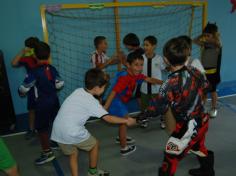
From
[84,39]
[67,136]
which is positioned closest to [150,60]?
[84,39]

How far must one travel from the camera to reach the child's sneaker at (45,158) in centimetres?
295

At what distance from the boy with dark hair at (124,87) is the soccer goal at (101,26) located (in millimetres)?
1182

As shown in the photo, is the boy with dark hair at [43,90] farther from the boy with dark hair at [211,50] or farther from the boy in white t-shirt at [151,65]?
the boy with dark hair at [211,50]

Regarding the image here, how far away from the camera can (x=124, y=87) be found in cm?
283

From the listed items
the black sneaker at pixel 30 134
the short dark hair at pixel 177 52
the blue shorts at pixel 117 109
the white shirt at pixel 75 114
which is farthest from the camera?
Result: the black sneaker at pixel 30 134

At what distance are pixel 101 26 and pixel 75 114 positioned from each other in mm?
2217

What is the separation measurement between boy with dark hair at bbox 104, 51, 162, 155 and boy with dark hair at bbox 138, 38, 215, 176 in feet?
2.27

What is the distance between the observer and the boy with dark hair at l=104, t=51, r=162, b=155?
279 cm

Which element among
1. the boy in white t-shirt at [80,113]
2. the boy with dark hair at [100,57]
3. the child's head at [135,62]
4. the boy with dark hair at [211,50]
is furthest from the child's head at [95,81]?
the boy with dark hair at [211,50]

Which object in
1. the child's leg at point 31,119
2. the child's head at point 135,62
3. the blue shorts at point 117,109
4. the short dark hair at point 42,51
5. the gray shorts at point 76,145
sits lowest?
the child's leg at point 31,119

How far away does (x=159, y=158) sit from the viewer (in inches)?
115

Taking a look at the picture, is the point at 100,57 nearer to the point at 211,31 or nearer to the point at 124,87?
the point at 124,87

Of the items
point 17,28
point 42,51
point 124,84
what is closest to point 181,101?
point 124,84

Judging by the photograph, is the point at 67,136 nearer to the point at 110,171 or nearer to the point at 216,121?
the point at 110,171
